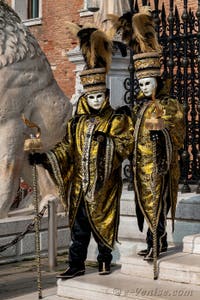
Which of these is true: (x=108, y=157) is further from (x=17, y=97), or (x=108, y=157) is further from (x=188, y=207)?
Answer: (x=17, y=97)

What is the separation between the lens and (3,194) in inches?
298

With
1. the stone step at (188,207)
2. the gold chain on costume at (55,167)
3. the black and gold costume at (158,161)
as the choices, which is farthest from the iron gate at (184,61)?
the gold chain on costume at (55,167)

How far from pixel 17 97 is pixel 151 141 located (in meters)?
2.94

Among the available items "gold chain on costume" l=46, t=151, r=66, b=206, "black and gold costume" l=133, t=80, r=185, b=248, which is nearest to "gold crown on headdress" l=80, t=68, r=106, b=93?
"black and gold costume" l=133, t=80, r=185, b=248

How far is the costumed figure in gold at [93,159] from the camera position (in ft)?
17.1

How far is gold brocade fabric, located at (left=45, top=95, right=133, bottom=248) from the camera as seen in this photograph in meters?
5.21

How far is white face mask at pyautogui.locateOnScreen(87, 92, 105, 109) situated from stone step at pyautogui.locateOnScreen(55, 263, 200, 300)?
4.79 feet

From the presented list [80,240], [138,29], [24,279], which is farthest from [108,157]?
[24,279]

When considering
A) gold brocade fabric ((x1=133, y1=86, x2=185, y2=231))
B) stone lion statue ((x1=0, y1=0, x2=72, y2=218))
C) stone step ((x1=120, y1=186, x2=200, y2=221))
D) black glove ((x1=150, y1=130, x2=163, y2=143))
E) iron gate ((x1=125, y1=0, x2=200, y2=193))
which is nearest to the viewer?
black glove ((x1=150, y1=130, x2=163, y2=143))

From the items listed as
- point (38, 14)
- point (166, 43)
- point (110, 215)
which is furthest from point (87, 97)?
point (38, 14)

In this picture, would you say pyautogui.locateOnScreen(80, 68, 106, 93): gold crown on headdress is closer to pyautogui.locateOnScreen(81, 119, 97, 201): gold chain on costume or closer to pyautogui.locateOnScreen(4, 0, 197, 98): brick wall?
pyautogui.locateOnScreen(81, 119, 97, 201): gold chain on costume

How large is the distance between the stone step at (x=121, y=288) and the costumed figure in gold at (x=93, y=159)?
132 millimetres

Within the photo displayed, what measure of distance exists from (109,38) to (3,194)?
286cm

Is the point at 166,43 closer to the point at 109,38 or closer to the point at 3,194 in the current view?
the point at 109,38
